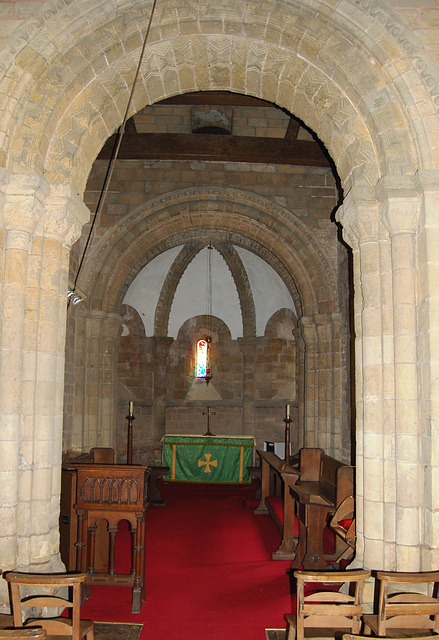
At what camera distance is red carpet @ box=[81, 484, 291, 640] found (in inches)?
163

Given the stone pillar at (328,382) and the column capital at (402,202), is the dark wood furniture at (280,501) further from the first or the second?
the column capital at (402,202)

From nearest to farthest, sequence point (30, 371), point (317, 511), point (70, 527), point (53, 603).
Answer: point (53, 603) → point (30, 371) → point (70, 527) → point (317, 511)

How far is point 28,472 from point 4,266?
58.2 inches

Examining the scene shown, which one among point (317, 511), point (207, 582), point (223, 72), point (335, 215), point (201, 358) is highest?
point (223, 72)

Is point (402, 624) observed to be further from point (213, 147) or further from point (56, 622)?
point (213, 147)

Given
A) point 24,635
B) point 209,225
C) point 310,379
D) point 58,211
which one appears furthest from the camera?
point 209,225

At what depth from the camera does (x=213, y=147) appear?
28.4 ft

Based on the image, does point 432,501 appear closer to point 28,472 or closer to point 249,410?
point 28,472

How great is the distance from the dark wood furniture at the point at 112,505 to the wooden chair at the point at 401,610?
2.09m

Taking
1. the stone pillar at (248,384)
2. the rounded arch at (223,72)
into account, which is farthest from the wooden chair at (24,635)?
the stone pillar at (248,384)

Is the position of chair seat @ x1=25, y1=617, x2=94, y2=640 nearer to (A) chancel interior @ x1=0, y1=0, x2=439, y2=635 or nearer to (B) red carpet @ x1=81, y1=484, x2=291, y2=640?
(A) chancel interior @ x1=0, y1=0, x2=439, y2=635

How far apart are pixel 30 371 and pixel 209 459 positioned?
698cm

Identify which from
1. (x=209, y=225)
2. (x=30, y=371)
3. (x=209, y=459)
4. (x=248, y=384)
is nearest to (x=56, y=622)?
(x=30, y=371)

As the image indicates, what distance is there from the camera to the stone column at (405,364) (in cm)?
373
